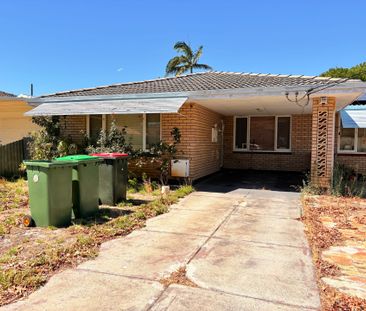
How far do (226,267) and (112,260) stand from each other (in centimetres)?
166

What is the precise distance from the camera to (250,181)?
12445 mm

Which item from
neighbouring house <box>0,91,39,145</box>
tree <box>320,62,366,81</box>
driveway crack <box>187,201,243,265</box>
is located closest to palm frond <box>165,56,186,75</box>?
tree <box>320,62,366,81</box>

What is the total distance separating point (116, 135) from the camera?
36.0 ft

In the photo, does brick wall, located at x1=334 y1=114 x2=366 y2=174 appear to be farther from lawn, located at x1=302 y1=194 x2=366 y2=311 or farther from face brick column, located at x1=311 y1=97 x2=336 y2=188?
lawn, located at x1=302 y1=194 x2=366 y2=311

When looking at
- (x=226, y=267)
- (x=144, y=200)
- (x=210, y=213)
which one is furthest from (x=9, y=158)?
(x=226, y=267)

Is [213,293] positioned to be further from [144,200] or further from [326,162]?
[326,162]

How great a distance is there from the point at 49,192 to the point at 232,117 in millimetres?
12011

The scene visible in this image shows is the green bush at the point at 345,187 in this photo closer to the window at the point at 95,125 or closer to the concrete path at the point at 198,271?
the concrete path at the point at 198,271

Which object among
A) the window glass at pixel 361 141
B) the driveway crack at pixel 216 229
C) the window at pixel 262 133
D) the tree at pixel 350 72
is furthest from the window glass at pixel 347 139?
the tree at pixel 350 72

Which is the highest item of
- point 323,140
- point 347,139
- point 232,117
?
point 232,117

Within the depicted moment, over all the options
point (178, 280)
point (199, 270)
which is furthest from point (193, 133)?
point (178, 280)

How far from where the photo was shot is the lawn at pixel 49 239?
3773mm

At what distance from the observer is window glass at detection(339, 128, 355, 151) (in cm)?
1503

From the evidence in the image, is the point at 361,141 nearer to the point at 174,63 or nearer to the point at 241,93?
the point at 241,93
